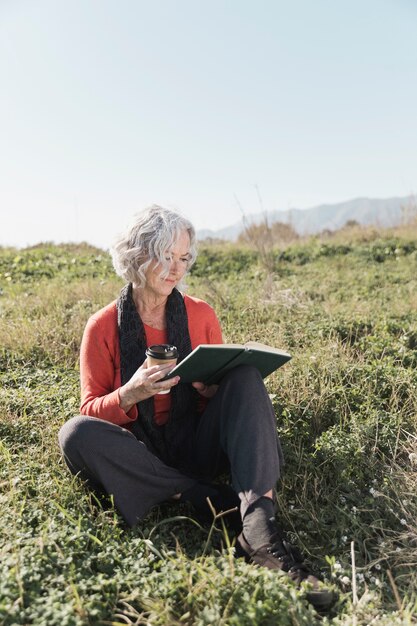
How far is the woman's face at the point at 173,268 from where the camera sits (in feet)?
9.01

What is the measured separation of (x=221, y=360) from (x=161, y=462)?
24.2 inches

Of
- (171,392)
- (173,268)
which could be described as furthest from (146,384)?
(173,268)

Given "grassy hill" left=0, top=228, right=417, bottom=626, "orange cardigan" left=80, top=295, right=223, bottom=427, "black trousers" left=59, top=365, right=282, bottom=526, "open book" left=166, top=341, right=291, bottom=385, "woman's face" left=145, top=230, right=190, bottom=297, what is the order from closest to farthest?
"grassy hill" left=0, top=228, right=417, bottom=626 < "open book" left=166, top=341, right=291, bottom=385 < "black trousers" left=59, top=365, right=282, bottom=526 < "orange cardigan" left=80, top=295, right=223, bottom=427 < "woman's face" left=145, top=230, right=190, bottom=297

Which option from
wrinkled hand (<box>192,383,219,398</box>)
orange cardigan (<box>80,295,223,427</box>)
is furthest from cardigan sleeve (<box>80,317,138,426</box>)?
wrinkled hand (<box>192,383,219,398</box>)

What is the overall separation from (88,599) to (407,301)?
4.81 metres

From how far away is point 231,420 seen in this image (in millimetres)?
2529

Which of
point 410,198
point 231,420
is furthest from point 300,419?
point 410,198

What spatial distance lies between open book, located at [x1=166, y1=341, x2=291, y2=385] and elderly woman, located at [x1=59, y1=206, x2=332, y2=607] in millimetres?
65

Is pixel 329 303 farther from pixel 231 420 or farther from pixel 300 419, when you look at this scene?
pixel 231 420

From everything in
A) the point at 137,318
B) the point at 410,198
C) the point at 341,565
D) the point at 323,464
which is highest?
the point at 410,198

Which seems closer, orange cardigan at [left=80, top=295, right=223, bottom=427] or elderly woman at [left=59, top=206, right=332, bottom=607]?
elderly woman at [left=59, top=206, right=332, bottom=607]

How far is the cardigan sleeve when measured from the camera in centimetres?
262

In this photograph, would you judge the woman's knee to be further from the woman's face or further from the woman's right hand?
the woman's face

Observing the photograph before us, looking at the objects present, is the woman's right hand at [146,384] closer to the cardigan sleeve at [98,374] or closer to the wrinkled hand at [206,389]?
the cardigan sleeve at [98,374]
